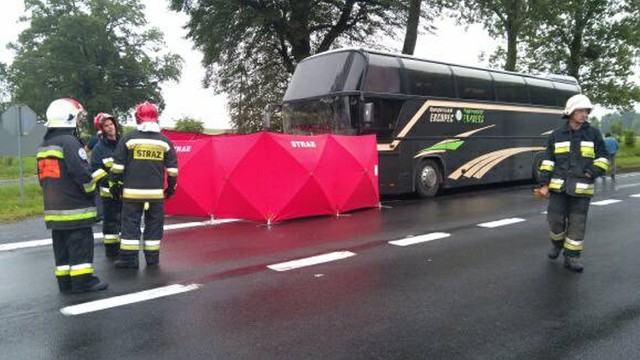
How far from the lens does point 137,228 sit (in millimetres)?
6531

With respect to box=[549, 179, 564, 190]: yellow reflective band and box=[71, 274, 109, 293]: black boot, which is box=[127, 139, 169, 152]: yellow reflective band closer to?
box=[71, 274, 109, 293]: black boot

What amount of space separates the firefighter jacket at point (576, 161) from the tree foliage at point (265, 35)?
18904mm

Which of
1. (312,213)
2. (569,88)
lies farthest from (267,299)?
(569,88)

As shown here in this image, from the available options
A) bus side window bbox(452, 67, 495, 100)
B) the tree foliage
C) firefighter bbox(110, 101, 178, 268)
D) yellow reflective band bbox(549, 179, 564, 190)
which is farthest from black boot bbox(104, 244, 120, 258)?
the tree foliage

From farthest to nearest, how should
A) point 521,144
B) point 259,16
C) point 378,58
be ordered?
point 259,16
point 521,144
point 378,58

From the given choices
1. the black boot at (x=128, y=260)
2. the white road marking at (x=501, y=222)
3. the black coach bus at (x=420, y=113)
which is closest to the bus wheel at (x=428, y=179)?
the black coach bus at (x=420, y=113)

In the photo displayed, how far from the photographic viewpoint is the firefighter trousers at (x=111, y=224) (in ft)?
24.0

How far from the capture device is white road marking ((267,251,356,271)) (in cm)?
658

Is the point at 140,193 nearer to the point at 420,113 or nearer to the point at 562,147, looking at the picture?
the point at 562,147

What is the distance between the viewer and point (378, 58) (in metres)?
12.9

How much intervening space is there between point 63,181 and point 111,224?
197 centimetres

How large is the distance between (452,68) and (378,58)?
9.98ft

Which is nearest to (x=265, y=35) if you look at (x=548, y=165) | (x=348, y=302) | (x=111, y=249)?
(x=111, y=249)

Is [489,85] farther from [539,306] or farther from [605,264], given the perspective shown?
[539,306]
